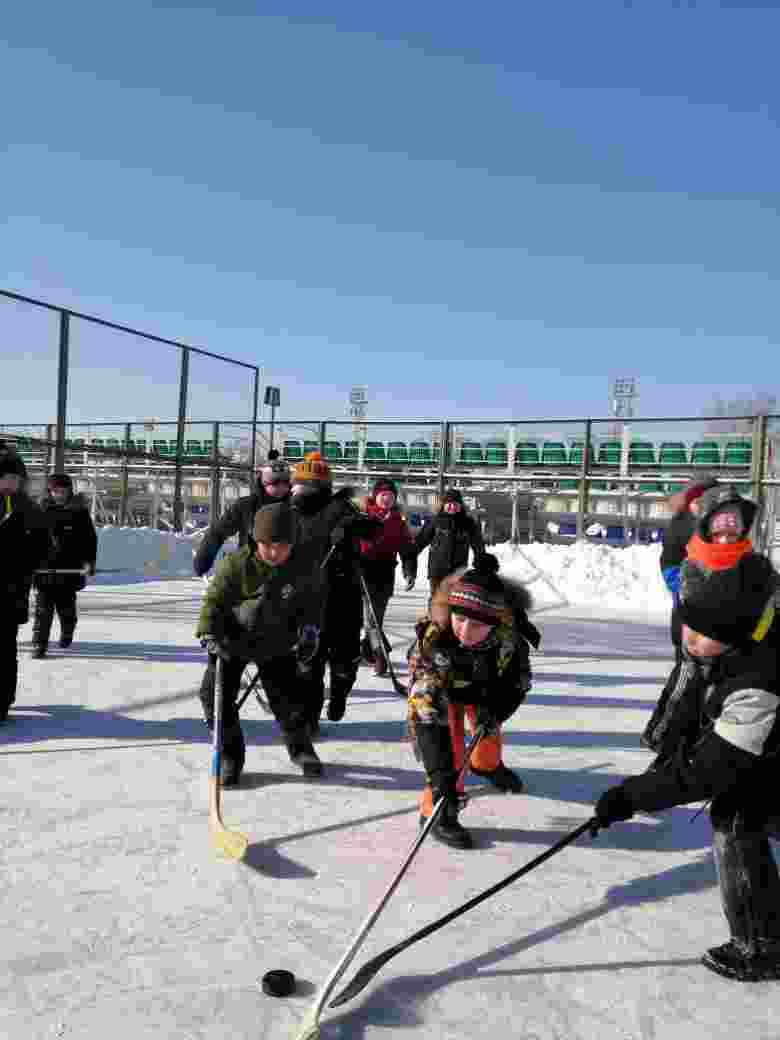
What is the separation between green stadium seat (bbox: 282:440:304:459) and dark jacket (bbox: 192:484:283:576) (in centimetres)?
1025

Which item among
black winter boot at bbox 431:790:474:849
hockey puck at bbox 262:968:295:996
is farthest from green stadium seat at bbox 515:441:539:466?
hockey puck at bbox 262:968:295:996

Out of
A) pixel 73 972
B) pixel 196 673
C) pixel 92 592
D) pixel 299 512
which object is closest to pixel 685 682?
pixel 299 512

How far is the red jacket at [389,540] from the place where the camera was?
6547mm

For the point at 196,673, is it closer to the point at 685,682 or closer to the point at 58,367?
the point at 685,682

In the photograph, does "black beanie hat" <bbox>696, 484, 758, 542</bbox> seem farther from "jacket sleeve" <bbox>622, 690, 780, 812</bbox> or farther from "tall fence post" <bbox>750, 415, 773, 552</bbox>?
"tall fence post" <bbox>750, 415, 773, 552</bbox>

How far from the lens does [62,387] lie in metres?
11.2

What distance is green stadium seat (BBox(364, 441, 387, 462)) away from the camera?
15.5 metres

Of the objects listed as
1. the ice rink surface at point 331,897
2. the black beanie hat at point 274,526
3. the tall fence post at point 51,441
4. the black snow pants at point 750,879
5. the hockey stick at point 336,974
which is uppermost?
the tall fence post at point 51,441

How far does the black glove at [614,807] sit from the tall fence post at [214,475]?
12162mm

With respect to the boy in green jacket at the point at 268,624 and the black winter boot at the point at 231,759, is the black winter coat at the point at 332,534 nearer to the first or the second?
the boy in green jacket at the point at 268,624

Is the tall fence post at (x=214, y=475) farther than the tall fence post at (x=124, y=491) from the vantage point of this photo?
Yes

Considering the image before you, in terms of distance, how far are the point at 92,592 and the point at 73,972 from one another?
9866mm

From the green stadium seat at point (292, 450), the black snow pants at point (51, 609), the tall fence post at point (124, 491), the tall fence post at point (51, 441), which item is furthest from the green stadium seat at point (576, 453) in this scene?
the black snow pants at point (51, 609)

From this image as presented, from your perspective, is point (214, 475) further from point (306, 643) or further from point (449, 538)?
point (306, 643)
